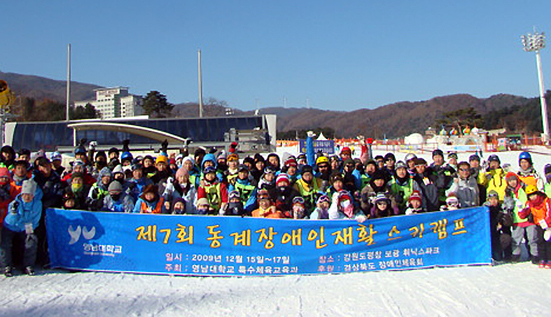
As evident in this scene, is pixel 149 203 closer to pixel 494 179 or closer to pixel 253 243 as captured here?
pixel 253 243

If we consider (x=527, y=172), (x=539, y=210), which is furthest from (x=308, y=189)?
(x=527, y=172)

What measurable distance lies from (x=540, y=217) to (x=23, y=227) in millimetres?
6814

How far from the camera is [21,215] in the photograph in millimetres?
5258

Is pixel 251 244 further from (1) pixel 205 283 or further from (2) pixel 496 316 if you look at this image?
(2) pixel 496 316

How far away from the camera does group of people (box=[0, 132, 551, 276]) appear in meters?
5.41

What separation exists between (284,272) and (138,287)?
1.80 metres

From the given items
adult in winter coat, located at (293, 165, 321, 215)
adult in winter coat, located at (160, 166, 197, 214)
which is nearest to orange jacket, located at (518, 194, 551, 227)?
adult in winter coat, located at (293, 165, 321, 215)

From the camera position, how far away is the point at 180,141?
24.5 m

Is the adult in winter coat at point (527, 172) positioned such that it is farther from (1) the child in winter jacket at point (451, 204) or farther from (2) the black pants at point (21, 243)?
(2) the black pants at point (21, 243)

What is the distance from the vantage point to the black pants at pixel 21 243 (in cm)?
526

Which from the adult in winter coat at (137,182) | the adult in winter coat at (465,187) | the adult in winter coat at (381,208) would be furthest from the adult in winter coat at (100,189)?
the adult in winter coat at (465,187)

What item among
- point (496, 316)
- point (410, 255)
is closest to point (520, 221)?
point (410, 255)

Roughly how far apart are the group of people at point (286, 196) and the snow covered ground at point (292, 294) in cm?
51

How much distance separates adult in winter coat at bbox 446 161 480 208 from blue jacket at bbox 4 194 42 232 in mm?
5739
